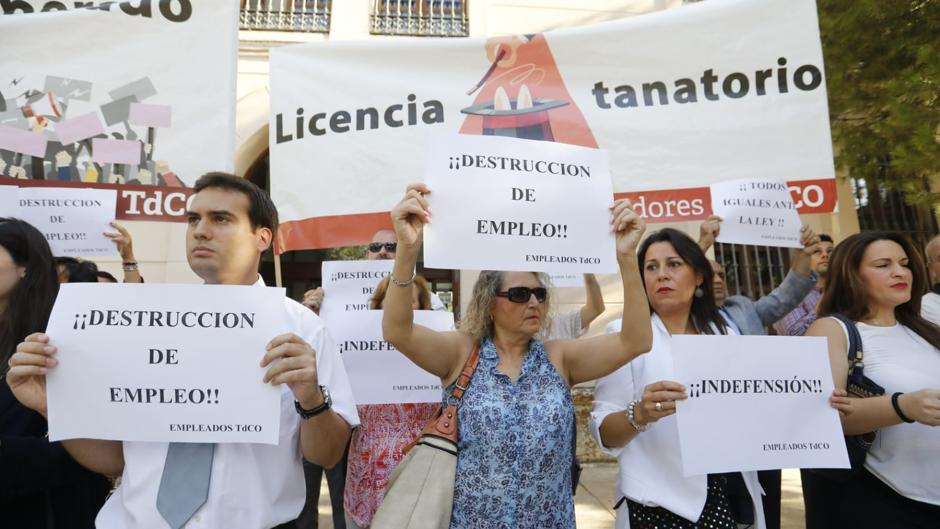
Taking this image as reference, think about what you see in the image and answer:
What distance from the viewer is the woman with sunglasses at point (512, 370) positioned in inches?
70.2

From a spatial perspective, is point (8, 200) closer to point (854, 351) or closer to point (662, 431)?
point (662, 431)

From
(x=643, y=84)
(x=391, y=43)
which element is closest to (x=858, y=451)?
(x=643, y=84)

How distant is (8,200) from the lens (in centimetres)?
282

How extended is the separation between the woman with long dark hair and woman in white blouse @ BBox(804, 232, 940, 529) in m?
2.48

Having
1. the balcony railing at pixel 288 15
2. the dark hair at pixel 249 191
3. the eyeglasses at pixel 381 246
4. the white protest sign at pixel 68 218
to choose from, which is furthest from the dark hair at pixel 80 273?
the balcony railing at pixel 288 15

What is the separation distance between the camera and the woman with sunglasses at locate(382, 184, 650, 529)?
5.85ft

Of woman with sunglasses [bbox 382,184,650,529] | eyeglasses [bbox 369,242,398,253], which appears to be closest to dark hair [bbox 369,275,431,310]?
eyeglasses [bbox 369,242,398,253]

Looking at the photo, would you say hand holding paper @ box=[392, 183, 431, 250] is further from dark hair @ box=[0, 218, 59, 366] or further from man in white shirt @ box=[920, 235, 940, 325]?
man in white shirt @ box=[920, 235, 940, 325]

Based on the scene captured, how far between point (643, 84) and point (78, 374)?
3.24 meters

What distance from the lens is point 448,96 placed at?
11.6ft

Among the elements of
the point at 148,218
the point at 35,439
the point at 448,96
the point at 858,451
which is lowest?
the point at 858,451

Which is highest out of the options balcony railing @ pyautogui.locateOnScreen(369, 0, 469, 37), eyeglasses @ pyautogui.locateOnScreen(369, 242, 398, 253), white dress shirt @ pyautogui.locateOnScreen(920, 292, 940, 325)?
balcony railing @ pyautogui.locateOnScreen(369, 0, 469, 37)

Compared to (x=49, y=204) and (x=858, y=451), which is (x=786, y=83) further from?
(x=49, y=204)

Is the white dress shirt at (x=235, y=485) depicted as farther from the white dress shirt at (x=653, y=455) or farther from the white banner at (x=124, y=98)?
the white banner at (x=124, y=98)
